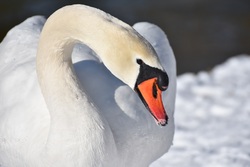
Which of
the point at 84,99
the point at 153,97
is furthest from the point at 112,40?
the point at 84,99

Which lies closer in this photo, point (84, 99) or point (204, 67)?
point (84, 99)

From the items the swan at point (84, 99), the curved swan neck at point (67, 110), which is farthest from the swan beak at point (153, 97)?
the curved swan neck at point (67, 110)

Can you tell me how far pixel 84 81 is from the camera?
3.33 metres

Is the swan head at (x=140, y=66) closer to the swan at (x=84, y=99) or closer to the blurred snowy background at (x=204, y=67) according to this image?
the swan at (x=84, y=99)

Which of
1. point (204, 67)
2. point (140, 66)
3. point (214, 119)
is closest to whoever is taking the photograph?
point (140, 66)

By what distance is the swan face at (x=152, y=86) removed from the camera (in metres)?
2.55

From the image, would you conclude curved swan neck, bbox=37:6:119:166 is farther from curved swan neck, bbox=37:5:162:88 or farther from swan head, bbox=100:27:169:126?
swan head, bbox=100:27:169:126

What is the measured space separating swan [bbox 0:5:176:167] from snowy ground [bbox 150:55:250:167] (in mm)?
1062

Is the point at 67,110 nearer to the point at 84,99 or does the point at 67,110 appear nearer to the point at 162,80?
the point at 84,99

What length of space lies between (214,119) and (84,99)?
88.3 inches

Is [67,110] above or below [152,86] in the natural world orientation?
below

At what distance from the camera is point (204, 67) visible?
6676 millimetres

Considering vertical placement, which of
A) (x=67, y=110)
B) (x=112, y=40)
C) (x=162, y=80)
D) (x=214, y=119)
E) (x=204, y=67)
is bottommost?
(x=67, y=110)

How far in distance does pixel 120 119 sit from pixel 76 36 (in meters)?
0.58
